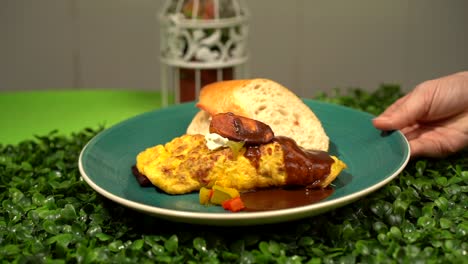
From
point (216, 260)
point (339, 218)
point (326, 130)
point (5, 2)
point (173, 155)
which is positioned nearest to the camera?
point (216, 260)

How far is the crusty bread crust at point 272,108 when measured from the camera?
1.69m

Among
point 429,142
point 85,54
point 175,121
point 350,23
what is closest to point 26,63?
point 85,54

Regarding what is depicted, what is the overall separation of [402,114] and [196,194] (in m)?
0.61

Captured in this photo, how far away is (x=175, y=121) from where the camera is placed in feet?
6.09

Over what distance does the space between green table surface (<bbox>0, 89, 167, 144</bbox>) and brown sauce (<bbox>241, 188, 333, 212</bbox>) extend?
982mm

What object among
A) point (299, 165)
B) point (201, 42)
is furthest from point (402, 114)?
point (201, 42)

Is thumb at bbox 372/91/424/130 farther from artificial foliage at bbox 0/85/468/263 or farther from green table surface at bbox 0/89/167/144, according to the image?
green table surface at bbox 0/89/167/144

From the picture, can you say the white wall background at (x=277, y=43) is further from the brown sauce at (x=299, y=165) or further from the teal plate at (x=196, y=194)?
the brown sauce at (x=299, y=165)

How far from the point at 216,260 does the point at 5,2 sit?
305 centimetres

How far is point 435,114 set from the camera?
1.78m

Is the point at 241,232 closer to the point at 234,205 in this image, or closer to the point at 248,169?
the point at 234,205

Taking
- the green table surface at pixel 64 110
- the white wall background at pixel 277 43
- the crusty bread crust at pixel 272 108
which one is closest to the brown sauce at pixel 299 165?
the crusty bread crust at pixel 272 108

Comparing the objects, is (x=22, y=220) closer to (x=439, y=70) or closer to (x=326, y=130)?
(x=326, y=130)

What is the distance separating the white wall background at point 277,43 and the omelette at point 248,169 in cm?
248
